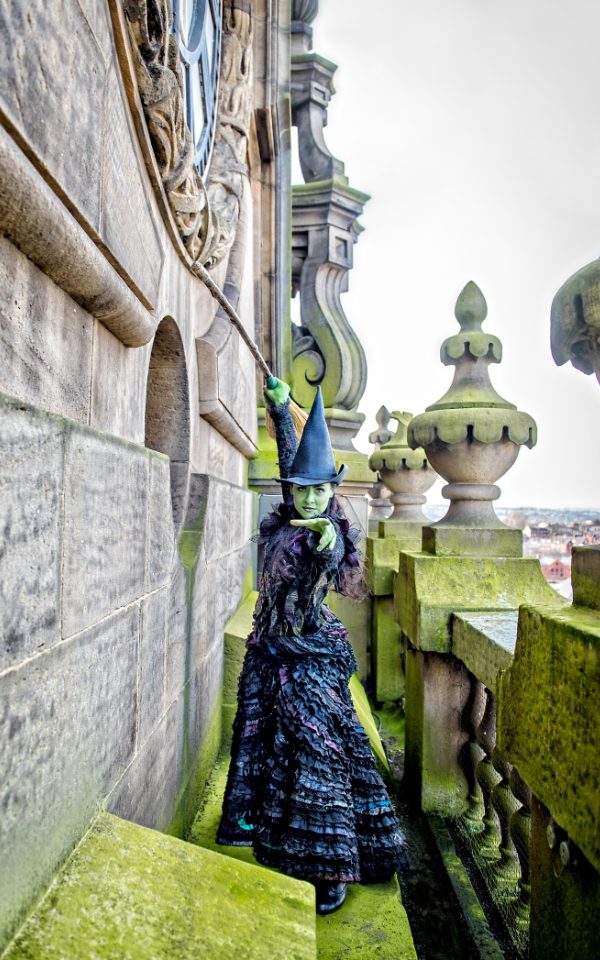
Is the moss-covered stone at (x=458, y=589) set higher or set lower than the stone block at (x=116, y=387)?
lower

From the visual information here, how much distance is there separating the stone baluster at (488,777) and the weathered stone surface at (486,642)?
0.29 meters

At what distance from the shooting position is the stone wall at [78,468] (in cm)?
89

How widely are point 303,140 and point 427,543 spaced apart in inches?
229

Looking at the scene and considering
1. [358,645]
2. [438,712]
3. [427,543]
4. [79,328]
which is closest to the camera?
[79,328]

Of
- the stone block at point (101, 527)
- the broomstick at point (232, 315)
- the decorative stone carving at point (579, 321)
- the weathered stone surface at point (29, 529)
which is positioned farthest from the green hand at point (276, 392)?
the weathered stone surface at point (29, 529)

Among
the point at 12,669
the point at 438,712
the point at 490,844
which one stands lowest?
the point at 490,844

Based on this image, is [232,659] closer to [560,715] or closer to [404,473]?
[560,715]

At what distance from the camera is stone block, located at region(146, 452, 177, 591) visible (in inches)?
62.2

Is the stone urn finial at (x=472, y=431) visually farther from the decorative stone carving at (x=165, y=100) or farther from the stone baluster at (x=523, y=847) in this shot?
the decorative stone carving at (x=165, y=100)

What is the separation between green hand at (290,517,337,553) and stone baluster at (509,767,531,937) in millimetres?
1008

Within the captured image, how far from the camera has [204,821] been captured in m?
2.35

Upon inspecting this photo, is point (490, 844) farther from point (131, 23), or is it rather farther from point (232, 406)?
point (131, 23)

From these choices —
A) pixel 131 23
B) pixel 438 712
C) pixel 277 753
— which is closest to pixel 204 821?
pixel 277 753

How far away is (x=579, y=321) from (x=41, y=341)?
1091 millimetres
